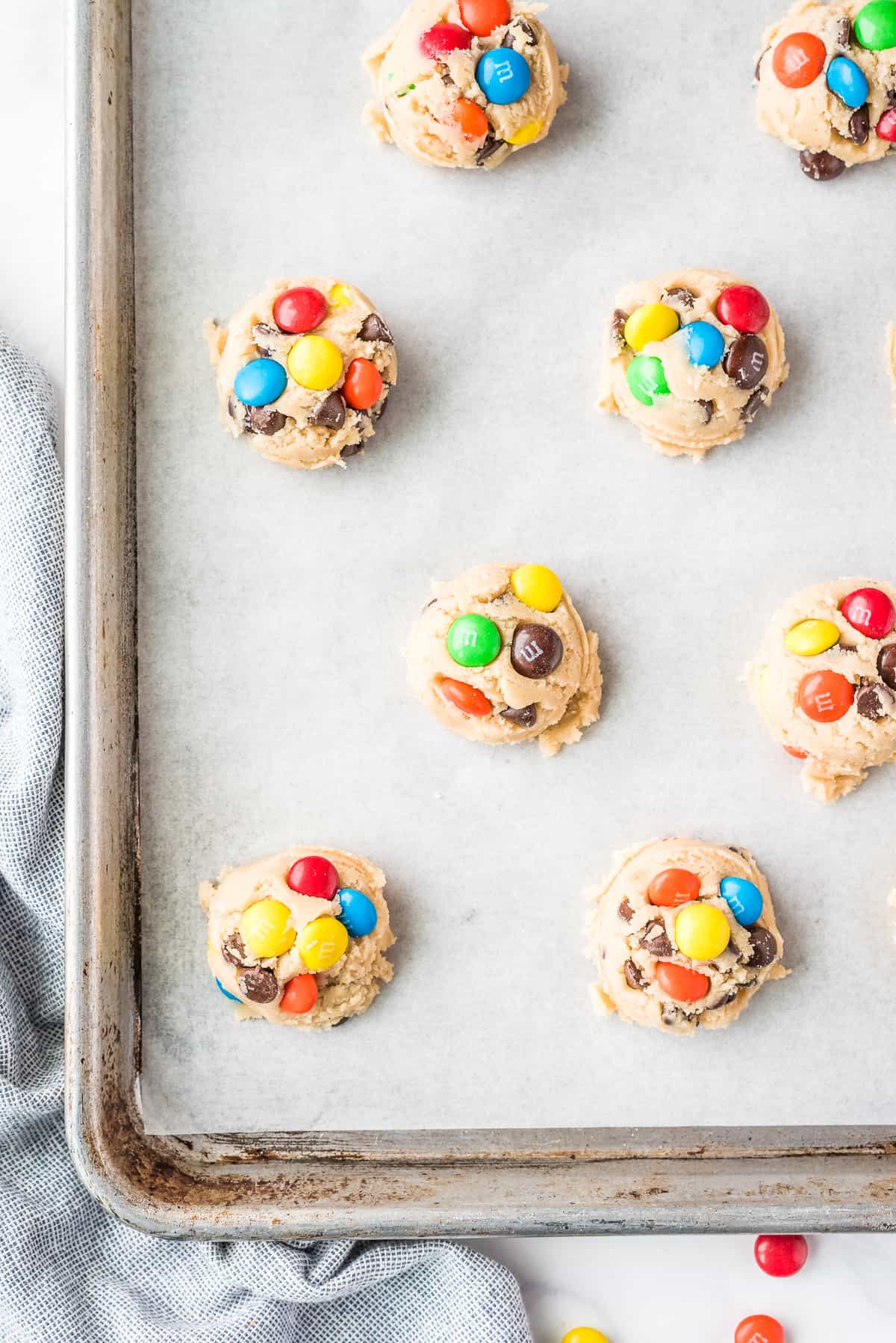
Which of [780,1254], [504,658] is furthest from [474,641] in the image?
[780,1254]

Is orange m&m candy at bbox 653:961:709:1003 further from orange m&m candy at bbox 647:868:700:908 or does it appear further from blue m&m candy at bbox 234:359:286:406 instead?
blue m&m candy at bbox 234:359:286:406

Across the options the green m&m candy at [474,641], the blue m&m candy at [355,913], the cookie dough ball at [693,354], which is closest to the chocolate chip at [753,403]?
the cookie dough ball at [693,354]

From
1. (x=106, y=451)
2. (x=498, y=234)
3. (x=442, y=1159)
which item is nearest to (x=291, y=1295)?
(x=442, y=1159)

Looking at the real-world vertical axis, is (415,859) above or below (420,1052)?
above

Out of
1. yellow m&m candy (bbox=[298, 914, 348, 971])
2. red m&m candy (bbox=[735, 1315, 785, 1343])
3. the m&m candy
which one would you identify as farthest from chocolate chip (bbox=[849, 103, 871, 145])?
red m&m candy (bbox=[735, 1315, 785, 1343])

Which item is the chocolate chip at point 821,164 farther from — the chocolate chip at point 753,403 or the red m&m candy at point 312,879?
the red m&m candy at point 312,879

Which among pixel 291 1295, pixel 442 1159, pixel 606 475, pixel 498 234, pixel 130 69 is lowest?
pixel 291 1295

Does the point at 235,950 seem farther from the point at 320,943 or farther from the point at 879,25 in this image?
the point at 879,25

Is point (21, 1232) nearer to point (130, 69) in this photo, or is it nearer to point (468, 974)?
point (468, 974)
